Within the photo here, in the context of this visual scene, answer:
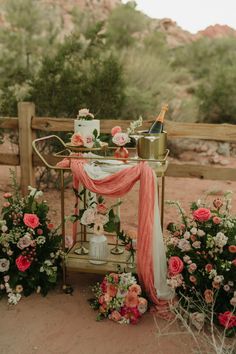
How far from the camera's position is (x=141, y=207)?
3.09 metres

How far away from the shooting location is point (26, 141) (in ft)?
15.1

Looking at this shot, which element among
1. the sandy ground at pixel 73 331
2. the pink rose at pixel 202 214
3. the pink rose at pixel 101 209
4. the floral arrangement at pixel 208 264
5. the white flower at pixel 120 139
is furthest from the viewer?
the pink rose at pixel 101 209

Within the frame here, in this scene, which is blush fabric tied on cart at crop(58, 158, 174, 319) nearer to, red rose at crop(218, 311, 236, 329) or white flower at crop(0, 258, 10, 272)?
red rose at crop(218, 311, 236, 329)

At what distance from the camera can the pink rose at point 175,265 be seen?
304 cm

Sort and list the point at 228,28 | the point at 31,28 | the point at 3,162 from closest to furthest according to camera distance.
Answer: the point at 3,162
the point at 31,28
the point at 228,28

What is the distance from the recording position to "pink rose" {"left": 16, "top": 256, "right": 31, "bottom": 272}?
11.1 feet

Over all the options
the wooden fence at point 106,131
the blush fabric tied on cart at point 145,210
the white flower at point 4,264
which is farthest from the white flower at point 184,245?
the wooden fence at point 106,131

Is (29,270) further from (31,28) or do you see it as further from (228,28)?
(228,28)

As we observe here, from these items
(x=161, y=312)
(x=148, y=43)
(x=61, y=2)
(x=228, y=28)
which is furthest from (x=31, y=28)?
(x=228, y=28)

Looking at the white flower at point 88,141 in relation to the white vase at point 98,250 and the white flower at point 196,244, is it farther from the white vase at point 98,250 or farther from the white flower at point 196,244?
the white flower at point 196,244

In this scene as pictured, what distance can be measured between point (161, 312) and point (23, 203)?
4.60 ft

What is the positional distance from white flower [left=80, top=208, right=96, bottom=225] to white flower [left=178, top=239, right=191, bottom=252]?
684 millimetres

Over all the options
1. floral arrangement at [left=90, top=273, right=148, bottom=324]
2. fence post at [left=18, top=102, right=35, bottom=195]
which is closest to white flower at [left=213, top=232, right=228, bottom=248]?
floral arrangement at [left=90, top=273, right=148, bottom=324]

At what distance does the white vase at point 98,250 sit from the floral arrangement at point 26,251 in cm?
26
